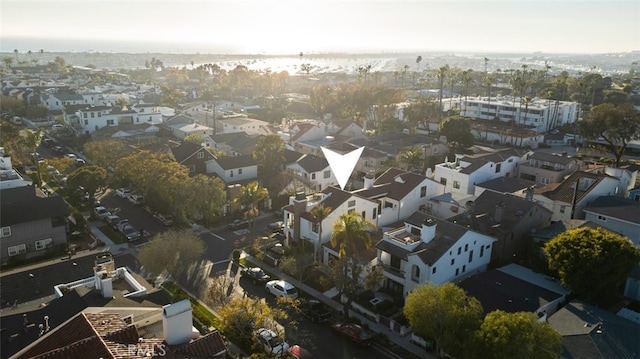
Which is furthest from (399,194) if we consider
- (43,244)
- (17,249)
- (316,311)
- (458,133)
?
(458,133)

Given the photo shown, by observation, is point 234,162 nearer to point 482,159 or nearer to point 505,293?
point 482,159

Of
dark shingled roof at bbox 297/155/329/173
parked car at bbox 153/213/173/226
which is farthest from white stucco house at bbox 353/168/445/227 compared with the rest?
parked car at bbox 153/213/173/226

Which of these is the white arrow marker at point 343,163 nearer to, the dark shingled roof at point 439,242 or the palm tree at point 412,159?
the palm tree at point 412,159

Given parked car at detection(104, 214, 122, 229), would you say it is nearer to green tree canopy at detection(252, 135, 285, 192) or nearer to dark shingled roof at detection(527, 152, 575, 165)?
green tree canopy at detection(252, 135, 285, 192)

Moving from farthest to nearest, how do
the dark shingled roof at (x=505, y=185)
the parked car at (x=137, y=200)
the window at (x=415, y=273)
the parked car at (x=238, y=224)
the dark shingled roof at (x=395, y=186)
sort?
the parked car at (x=137, y=200)
the dark shingled roof at (x=505, y=185)
the parked car at (x=238, y=224)
the dark shingled roof at (x=395, y=186)
the window at (x=415, y=273)

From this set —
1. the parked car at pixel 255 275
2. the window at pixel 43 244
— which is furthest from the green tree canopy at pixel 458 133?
the window at pixel 43 244
